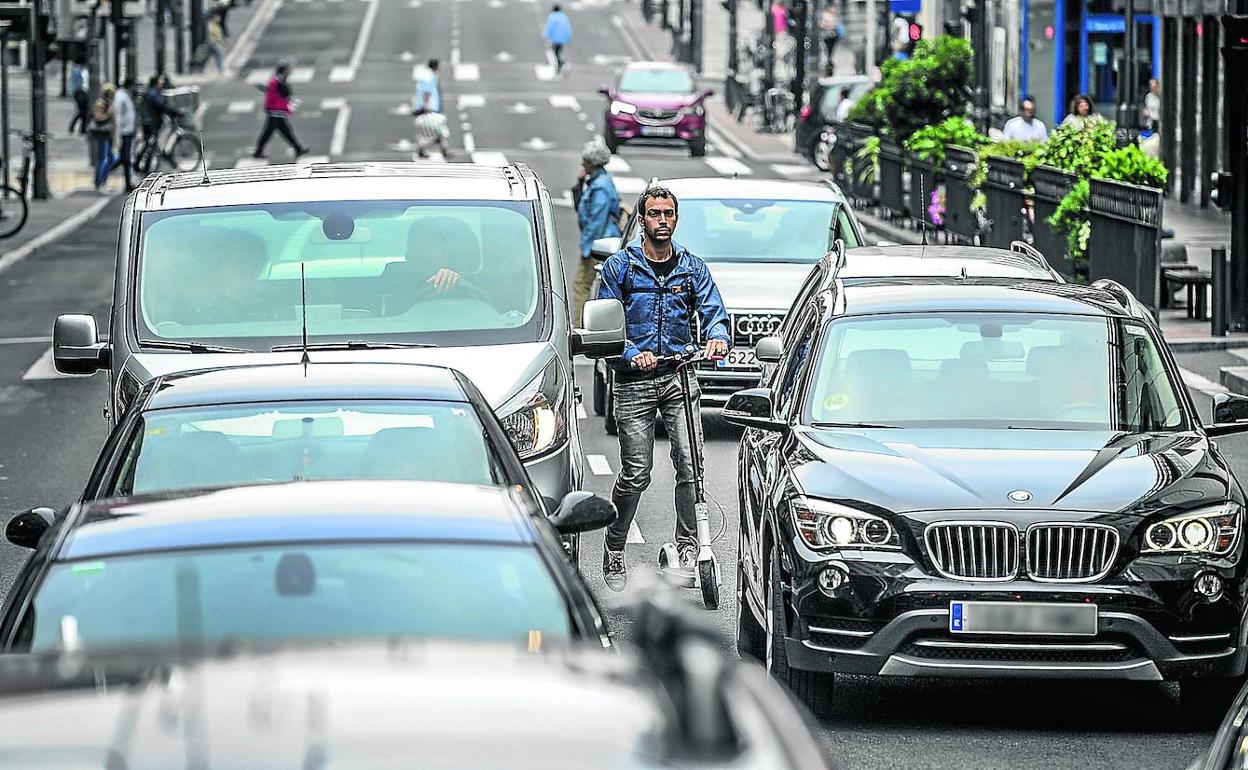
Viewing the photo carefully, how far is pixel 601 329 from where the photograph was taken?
10.2 metres

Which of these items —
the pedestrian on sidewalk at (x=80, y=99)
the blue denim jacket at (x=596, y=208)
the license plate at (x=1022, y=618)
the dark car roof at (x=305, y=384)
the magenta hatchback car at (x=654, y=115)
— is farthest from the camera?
the magenta hatchback car at (x=654, y=115)

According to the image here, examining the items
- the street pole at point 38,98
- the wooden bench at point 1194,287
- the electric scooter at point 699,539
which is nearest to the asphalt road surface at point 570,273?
the electric scooter at point 699,539

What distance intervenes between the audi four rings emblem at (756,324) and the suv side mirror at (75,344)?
23.6 ft

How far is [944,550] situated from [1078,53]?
134 ft

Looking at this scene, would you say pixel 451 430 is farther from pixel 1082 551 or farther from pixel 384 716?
pixel 384 716

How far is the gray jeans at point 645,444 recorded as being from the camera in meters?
10.9

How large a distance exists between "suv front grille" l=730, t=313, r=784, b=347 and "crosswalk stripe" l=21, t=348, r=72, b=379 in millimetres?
6606

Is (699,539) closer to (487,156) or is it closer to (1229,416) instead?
(1229,416)

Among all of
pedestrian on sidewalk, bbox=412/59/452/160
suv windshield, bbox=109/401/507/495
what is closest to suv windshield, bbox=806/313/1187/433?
suv windshield, bbox=109/401/507/495

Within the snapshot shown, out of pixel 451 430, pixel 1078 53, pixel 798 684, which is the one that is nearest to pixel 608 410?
pixel 798 684

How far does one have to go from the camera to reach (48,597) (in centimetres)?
504

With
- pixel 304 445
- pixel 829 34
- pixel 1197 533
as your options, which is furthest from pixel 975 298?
pixel 829 34

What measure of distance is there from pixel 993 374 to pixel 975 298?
0.47m

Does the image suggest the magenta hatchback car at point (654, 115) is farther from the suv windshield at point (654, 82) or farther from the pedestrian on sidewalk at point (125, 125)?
the pedestrian on sidewalk at point (125, 125)
